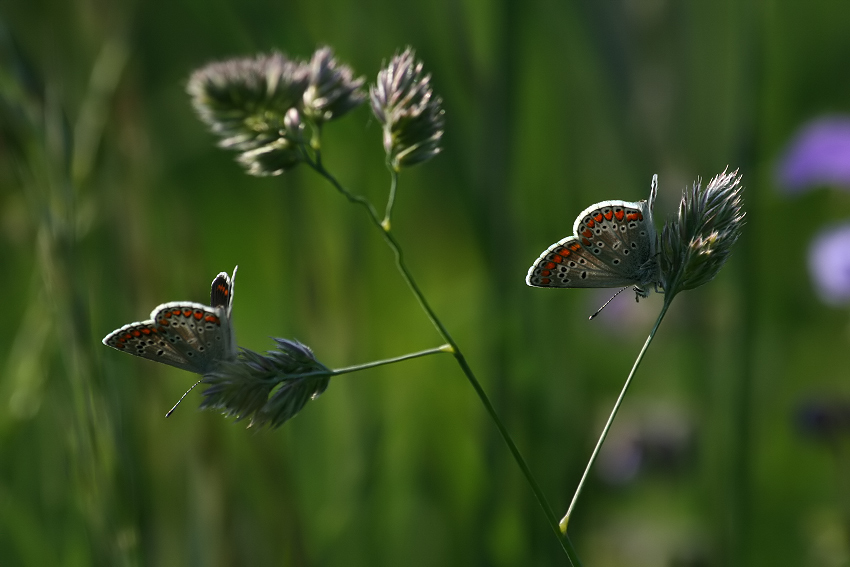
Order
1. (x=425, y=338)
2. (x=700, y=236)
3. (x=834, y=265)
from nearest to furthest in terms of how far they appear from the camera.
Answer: (x=700, y=236)
(x=834, y=265)
(x=425, y=338)

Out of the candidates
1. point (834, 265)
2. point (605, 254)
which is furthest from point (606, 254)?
point (834, 265)

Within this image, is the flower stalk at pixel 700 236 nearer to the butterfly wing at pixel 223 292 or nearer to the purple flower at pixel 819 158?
the butterfly wing at pixel 223 292

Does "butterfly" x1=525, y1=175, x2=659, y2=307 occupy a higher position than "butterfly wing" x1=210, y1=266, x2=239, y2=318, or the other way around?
"butterfly wing" x1=210, y1=266, x2=239, y2=318

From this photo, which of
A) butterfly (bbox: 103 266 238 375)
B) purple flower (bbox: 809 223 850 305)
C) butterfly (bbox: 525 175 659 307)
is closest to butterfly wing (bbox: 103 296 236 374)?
butterfly (bbox: 103 266 238 375)

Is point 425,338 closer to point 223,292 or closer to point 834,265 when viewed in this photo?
point 834,265

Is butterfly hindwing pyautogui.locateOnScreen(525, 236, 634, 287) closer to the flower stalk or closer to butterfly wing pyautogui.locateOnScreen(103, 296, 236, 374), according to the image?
the flower stalk
